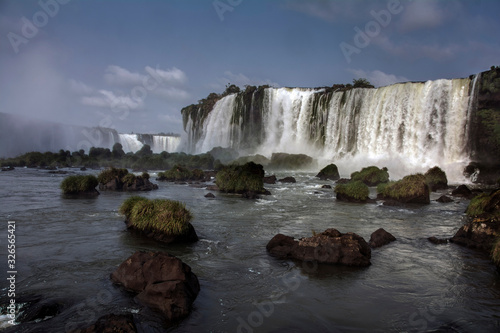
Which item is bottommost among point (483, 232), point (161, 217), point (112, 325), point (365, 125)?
point (112, 325)

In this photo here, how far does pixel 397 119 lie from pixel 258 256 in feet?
119

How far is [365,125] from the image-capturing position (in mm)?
45344

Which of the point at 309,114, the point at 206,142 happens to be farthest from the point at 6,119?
the point at 309,114

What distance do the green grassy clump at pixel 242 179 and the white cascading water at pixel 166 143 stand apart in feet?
221

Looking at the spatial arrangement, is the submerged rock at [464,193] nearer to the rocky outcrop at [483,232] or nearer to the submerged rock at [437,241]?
the rocky outcrop at [483,232]

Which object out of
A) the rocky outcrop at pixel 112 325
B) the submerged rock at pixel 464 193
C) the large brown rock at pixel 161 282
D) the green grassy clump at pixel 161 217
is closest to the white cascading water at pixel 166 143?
the submerged rock at pixel 464 193

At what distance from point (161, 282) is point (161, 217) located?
4795 millimetres

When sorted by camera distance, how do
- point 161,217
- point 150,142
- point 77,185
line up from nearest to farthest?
point 161,217
point 77,185
point 150,142

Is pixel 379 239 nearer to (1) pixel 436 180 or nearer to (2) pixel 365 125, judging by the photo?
(1) pixel 436 180

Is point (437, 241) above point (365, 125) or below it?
below

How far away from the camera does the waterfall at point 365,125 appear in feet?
119

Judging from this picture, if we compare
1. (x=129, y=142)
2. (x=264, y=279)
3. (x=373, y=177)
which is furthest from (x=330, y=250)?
(x=129, y=142)

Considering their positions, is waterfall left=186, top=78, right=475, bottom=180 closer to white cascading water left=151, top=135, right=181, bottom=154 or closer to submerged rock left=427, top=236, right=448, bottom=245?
white cascading water left=151, top=135, right=181, bottom=154

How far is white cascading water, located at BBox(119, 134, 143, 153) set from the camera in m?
89.9
